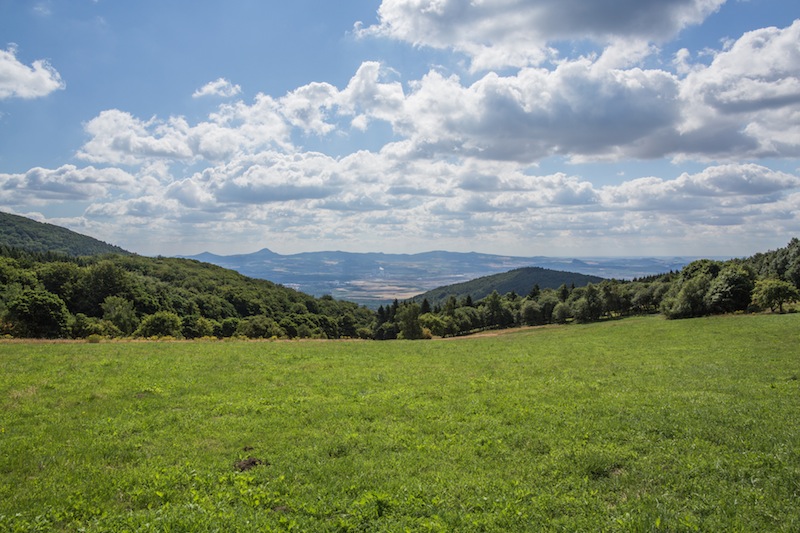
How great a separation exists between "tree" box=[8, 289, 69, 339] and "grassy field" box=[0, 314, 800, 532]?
2693 cm

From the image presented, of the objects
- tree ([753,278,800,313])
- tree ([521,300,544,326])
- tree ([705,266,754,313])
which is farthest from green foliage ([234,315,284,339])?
tree ([753,278,800,313])

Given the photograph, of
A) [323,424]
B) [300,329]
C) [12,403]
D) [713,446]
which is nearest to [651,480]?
[713,446]

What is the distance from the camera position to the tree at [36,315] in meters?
43.1

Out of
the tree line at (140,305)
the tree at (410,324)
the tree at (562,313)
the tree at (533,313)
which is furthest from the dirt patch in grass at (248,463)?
the tree at (533,313)

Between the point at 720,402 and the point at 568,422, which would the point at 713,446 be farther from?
the point at 720,402

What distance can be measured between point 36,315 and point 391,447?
50579 millimetres

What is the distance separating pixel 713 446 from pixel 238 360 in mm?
23040

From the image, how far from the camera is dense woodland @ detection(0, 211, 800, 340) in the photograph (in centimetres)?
5603

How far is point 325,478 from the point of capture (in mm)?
10258

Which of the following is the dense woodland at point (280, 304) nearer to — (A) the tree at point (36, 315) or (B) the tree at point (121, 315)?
(A) the tree at point (36, 315)

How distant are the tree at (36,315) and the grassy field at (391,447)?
88.4 feet

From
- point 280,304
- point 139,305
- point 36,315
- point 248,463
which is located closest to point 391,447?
point 248,463

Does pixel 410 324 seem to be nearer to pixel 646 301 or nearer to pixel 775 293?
pixel 646 301

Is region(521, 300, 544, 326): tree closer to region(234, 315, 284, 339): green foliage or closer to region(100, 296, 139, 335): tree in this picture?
region(234, 315, 284, 339): green foliage
